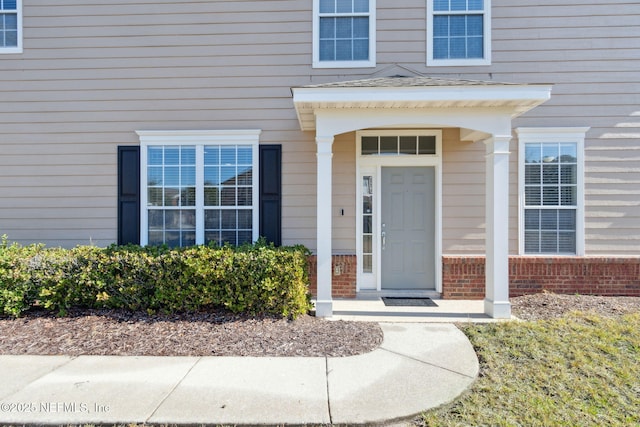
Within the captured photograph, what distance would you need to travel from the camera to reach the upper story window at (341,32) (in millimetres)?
6230

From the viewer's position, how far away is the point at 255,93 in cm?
628

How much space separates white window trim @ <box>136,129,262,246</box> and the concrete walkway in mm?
2785

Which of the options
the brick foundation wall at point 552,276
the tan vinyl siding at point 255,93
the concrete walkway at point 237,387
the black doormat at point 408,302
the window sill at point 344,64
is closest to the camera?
the concrete walkway at point 237,387

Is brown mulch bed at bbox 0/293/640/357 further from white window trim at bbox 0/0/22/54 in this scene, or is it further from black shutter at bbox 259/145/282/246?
white window trim at bbox 0/0/22/54

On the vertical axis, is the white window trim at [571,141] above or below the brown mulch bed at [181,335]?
above

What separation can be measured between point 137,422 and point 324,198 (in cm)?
325

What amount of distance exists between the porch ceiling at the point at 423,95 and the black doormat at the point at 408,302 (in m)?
3.00

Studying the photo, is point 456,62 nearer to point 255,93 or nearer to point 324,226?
point 255,93

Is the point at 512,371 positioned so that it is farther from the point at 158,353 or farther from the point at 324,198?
the point at 158,353

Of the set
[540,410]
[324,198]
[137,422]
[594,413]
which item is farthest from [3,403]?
[594,413]

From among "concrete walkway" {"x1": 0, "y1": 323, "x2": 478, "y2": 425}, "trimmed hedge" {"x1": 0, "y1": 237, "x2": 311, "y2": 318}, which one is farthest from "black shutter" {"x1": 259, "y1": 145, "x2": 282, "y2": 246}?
"concrete walkway" {"x1": 0, "y1": 323, "x2": 478, "y2": 425}

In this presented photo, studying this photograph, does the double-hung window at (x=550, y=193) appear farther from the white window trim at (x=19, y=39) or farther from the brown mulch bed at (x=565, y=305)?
the white window trim at (x=19, y=39)

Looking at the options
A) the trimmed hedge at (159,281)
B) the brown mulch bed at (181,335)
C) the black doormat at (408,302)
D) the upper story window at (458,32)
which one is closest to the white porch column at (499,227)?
the black doormat at (408,302)

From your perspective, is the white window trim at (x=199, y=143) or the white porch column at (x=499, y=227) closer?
the white porch column at (x=499, y=227)
